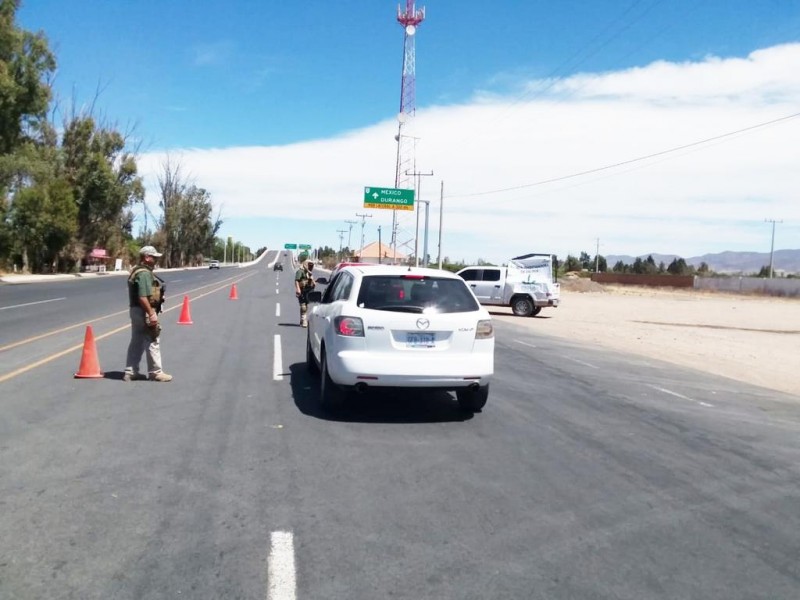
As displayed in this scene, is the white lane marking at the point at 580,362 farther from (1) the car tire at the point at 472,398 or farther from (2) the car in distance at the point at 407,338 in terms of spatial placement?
(2) the car in distance at the point at 407,338

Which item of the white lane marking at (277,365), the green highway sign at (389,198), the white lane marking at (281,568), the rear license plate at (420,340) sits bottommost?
the white lane marking at (277,365)

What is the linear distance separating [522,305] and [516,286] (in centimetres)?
83

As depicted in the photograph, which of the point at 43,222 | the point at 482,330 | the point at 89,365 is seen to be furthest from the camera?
the point at 43,222

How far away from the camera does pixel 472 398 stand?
8.38m

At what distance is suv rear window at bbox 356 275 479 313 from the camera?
8.01m

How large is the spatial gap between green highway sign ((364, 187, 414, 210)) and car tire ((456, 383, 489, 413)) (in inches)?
1773

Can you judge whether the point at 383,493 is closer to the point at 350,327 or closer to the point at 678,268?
the point at 350,327

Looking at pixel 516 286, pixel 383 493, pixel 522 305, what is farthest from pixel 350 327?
pixel 522 305

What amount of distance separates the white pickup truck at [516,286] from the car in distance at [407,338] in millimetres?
21205

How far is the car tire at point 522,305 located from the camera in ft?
97.6

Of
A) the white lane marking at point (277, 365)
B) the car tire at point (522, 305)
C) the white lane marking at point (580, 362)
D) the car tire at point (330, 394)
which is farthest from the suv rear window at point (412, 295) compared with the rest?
the car tire at point (522, 305)

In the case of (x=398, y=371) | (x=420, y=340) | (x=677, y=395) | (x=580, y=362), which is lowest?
(x=580, y=362)

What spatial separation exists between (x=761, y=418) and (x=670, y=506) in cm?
466

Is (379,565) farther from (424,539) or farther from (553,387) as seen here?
(553,387)
